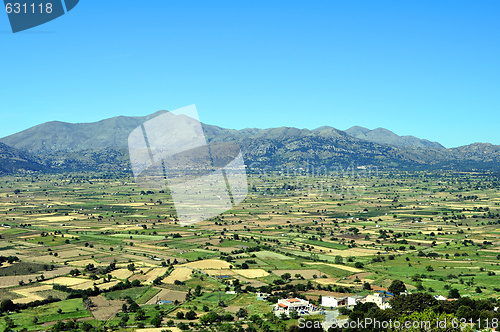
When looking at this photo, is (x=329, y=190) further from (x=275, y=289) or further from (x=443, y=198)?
(x=275, y=289)

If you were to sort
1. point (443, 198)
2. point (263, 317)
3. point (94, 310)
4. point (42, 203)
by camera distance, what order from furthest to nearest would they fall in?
1. point (443, 198)
2. point (42, 203)
3. point (94, 310)
4. point (263, 317)

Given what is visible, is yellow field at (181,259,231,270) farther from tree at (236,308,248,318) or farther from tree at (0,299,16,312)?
tree at (0,299,16,312)

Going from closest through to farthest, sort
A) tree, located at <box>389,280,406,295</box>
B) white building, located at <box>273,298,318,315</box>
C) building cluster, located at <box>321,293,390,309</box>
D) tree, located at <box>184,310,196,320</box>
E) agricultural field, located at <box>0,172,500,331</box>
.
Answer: tree, located at <box>184,310,196,320</box>, white building, located at <box>273,298,318,315</box>, building cluster, located at <box>321,293,390,309</box>, agricultural field, located at <box>0,172,500,331</box>, tree, located at <box>389,280,406,295</box>

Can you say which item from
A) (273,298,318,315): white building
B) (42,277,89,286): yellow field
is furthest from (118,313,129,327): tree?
(42,277,89,286): yellow field

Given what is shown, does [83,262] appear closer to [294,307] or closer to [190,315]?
[190,315]

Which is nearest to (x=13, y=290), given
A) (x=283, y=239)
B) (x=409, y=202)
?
(x=283, y=239)

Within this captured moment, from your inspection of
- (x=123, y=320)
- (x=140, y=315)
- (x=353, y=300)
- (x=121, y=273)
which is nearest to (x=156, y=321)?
(x=140, y=315)
